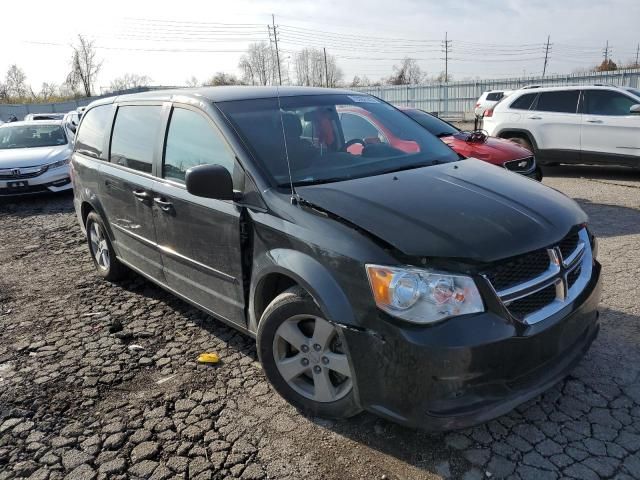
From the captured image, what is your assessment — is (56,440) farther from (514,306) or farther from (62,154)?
(62,154)

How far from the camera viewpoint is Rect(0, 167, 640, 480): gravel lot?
2.55 meters

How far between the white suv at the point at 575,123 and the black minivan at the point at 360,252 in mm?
7173

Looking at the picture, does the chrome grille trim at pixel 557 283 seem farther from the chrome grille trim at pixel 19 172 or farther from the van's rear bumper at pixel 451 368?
the chrome grille trim at pixel 19 172

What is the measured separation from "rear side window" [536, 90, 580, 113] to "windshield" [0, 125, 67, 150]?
32.9 feet

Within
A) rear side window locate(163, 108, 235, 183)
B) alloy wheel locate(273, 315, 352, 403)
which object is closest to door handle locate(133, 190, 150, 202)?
rear side window locate(163, 108, 235, 183)

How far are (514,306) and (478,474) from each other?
809 mm

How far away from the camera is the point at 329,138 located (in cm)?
357

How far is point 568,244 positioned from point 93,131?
453 cm

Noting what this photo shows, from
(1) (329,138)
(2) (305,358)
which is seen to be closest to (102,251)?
(1) (329,138)

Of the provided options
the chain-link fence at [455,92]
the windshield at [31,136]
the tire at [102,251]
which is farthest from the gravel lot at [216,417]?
the chain-link fence at [455,92]

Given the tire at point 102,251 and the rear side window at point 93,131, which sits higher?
the rear side window at point 93,131

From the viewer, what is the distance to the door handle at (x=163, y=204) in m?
3.70

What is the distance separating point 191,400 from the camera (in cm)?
320

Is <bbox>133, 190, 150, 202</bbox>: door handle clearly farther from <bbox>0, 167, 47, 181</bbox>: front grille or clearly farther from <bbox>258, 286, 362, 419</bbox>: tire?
<bbox>0, 167, 47, 181</bbox>: front grille
